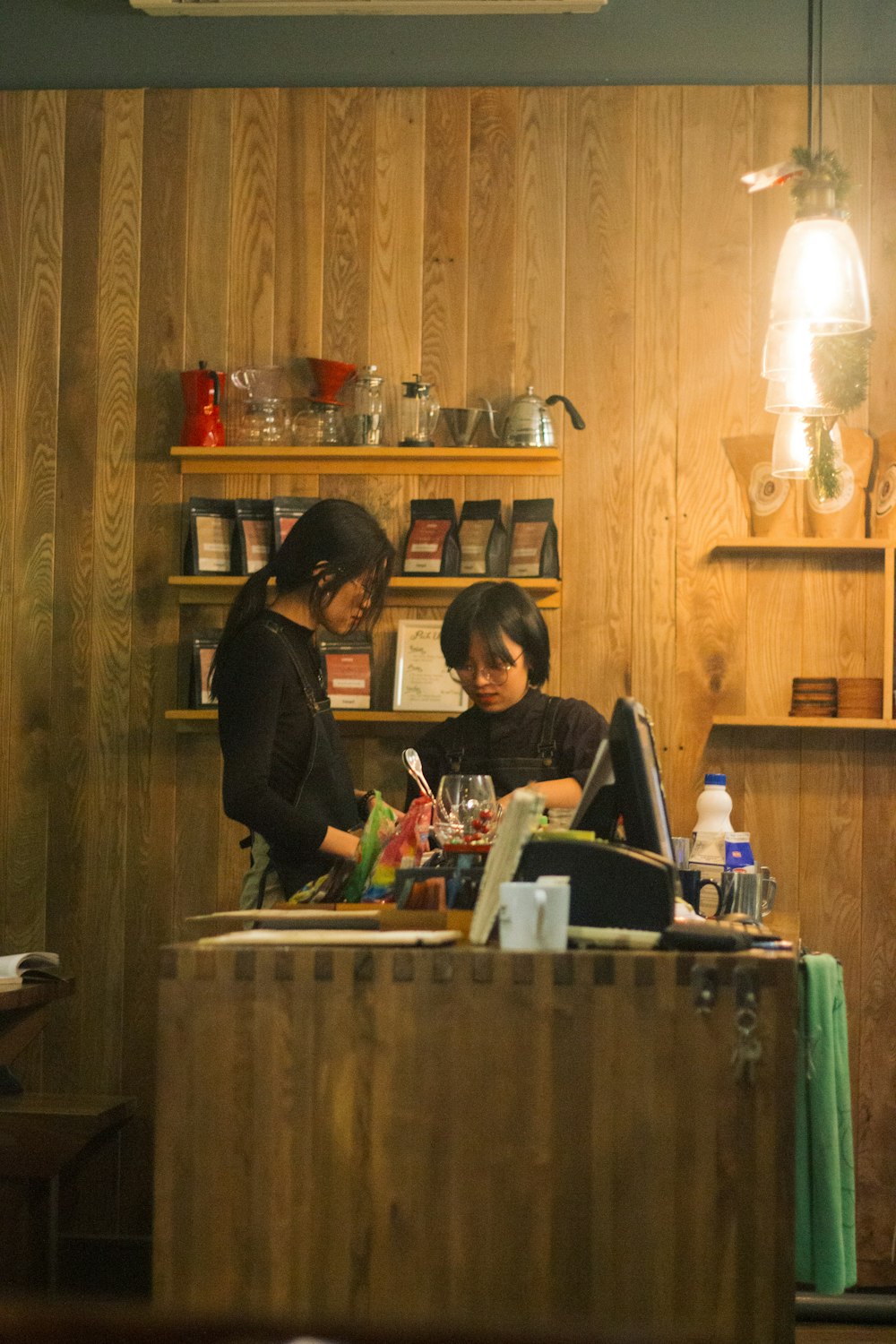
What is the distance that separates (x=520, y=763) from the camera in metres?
3.33

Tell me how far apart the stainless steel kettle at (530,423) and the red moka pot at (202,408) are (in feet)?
2.51

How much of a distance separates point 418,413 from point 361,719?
813mm

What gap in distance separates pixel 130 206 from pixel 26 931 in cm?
197

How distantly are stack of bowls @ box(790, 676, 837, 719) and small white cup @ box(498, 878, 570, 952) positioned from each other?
2.08m

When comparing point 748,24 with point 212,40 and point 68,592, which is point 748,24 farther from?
point 68,592

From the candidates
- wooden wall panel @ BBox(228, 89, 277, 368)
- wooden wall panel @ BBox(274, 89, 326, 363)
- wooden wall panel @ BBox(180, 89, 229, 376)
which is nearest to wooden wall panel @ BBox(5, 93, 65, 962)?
wooden wall panel @ BBox(180, 89, 229, 376)

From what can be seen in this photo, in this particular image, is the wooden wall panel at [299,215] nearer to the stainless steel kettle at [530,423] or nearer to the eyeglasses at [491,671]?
the stainless steel kettle at [530,423]

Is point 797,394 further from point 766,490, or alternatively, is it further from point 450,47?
point 450,47

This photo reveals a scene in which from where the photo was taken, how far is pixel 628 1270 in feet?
5.31

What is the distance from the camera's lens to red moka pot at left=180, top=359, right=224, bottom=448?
374cm

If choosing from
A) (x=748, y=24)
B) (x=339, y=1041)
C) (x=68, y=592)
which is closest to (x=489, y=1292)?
(x=339, y=1041)

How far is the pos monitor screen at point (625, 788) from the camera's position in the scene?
2049mm

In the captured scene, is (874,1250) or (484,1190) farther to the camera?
(874,1250)

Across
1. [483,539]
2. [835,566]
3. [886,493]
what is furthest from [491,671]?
[886,493]
